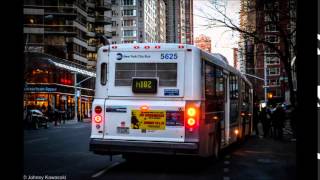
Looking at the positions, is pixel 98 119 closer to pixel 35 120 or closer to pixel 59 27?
pixel 35 120

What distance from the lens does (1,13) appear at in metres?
4.60

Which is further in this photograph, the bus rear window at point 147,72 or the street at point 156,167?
the bus rear window at point 147,72

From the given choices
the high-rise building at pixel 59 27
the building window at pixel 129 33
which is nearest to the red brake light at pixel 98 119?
the high-rise building at pixel 59 27

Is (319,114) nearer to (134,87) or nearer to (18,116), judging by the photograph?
(18,116)

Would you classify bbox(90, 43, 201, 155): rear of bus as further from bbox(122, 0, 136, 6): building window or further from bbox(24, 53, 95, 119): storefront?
bbox(122, 0, 136, 6): building window

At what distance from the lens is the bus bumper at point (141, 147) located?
39.3ft

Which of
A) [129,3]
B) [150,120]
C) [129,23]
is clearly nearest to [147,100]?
[150,120]

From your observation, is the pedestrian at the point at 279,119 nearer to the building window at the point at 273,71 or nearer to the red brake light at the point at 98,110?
the red brake light at the point at 98,110

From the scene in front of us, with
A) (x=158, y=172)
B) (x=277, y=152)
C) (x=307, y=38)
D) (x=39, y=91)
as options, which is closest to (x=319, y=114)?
(x=307, y=38)

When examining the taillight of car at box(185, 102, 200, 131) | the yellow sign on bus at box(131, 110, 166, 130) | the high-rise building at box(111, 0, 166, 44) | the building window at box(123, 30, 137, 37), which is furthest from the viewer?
the high-rise building at box(111, 0, 166, 44)

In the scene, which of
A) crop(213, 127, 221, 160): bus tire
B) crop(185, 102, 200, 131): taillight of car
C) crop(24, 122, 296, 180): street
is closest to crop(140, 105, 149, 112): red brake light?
crop(185, 102, 200, 131): taillight of car

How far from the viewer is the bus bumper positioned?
1197 cm

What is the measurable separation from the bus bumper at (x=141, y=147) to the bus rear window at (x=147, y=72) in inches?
56.5

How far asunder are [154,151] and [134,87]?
5.44 feet
